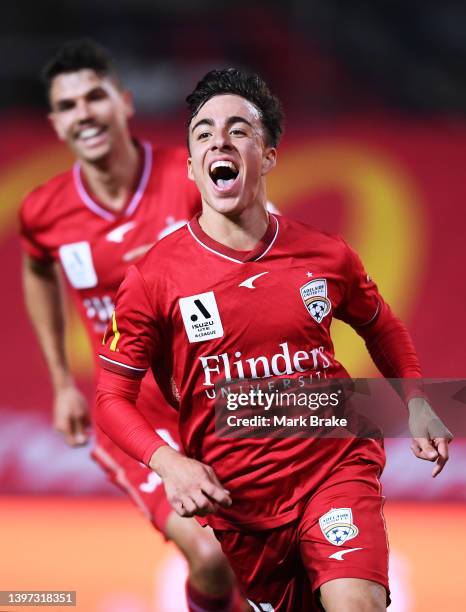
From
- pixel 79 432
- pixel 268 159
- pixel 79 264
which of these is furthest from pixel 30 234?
pixel 268 159

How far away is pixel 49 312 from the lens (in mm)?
4836

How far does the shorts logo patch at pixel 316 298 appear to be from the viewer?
318 centimetres

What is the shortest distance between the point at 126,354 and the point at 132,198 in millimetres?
1474

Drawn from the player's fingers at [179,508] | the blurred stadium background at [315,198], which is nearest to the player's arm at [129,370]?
the player's fingers at [179,508]

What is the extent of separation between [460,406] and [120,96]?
7.07 ft

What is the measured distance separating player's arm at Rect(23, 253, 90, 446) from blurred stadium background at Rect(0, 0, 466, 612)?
1226 millimetres

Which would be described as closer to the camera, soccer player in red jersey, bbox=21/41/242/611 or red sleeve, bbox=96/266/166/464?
red sleeve, bbox=96/266/166/464

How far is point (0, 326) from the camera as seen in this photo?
702cm

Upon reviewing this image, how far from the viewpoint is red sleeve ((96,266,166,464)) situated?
10.1 feet

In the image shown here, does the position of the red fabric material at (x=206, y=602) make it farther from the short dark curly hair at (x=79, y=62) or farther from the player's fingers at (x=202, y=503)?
the short dark curly hair at (x=79, y=62)

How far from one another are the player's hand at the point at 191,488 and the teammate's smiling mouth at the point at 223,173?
768 millimetres

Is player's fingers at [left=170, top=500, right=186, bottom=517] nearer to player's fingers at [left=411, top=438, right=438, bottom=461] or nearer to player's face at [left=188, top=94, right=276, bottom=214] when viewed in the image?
player's fingers at [left=411, top=438, right=438, bottom=461]

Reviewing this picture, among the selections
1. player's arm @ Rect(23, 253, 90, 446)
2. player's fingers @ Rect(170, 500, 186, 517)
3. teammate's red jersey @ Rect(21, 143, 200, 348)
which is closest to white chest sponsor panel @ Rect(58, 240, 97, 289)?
teammate's red jersey @ Rect(21, 143, 200, 348)

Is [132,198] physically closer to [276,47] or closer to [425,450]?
[425,450]
